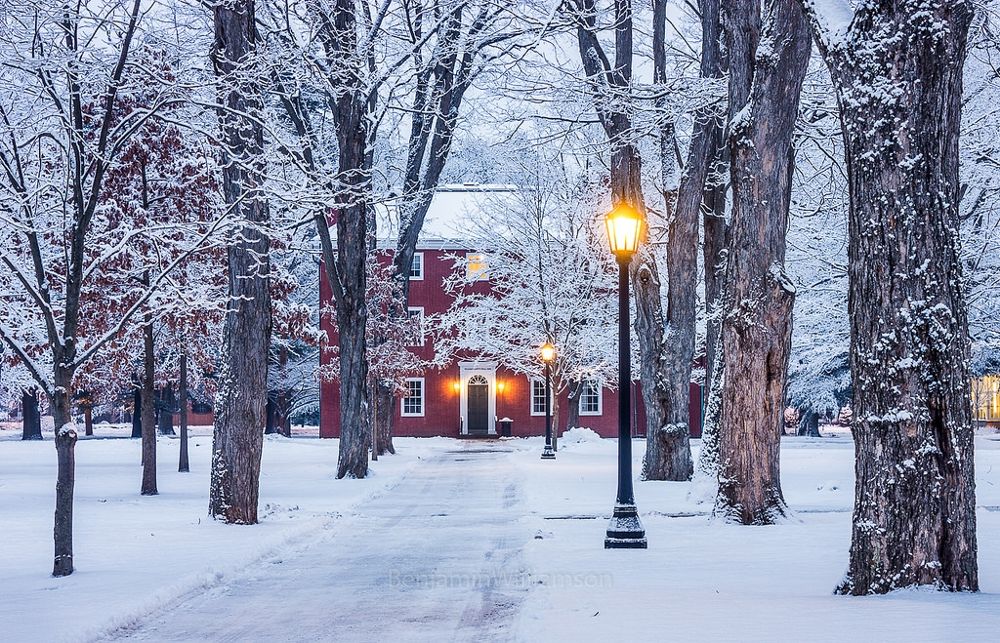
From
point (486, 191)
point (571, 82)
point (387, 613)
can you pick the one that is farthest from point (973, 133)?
point (486, 191)

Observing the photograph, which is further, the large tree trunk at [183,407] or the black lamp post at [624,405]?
the large tree trunk at [183,407]

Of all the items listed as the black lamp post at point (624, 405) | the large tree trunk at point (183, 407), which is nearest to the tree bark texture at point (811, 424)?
the large tree trunk at point (183, 407)

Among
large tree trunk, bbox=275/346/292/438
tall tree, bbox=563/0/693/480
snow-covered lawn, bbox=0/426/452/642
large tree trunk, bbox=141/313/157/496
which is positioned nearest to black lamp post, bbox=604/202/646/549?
snow-covered lawn, bbox=0/426/452/642

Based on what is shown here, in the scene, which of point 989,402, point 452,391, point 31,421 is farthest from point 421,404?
point 989,402

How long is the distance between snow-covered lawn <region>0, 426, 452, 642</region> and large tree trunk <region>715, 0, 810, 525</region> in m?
5.67

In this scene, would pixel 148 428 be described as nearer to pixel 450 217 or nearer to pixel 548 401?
pixel 548 401

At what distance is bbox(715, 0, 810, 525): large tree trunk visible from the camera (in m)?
12.6

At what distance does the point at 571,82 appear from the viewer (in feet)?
51.9

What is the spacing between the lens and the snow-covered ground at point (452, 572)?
707 cm

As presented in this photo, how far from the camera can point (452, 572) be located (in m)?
10.5

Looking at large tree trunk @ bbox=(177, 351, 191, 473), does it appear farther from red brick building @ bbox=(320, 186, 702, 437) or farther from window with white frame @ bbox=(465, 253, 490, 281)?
red brick building @ bbox=(320, 186, 702, 437)

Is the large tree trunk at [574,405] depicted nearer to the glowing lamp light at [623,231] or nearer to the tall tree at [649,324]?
the tall tree at [649,324]

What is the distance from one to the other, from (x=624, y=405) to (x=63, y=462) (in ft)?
18.8

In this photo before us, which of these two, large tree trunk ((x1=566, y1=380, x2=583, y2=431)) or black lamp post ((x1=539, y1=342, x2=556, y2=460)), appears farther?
large tree trunk ((x1=566, y1=380, x2=583, y2=431))
